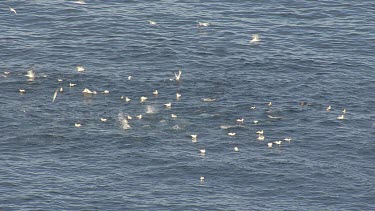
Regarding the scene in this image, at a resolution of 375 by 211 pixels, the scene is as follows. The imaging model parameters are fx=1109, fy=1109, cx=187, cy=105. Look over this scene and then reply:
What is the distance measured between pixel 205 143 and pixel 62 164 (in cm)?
2426

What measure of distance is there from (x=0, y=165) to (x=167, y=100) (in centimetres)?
3581

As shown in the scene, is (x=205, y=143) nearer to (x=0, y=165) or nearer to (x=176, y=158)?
(x=176, y=158)

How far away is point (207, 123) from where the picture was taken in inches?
7510

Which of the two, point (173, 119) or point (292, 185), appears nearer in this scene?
point (292, 185)

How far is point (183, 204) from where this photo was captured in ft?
A: 547

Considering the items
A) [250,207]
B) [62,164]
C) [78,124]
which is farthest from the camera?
[78,124]

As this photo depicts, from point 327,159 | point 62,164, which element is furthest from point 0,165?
point 327,159

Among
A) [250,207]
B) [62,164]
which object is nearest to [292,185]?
[250,207]

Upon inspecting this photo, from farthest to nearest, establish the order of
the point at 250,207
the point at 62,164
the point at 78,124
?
the point at 78,124 < the point at 62,164 < the point at 250,207

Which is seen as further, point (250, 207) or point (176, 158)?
point (176, 158)

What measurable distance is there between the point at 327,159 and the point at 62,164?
141 feet

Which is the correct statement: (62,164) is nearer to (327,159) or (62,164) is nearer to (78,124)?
(78,124)

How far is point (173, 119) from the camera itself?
19238 centimetres

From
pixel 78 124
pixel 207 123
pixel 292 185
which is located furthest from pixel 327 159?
pixel 78 124
